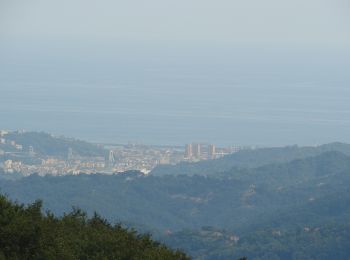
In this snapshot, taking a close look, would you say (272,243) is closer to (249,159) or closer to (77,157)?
(249,159)

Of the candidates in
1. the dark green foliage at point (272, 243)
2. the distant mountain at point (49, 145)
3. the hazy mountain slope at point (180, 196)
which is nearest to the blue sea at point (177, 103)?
the distant mountain at point (49, 145)

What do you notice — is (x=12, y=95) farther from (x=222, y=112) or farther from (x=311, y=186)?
(x=311, y=186)

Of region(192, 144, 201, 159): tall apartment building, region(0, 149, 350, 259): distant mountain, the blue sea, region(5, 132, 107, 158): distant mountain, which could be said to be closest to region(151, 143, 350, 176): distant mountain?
region(192, 144, 201, 159): tall apartment building

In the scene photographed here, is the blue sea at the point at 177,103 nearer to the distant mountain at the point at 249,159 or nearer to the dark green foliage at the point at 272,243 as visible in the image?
the distant mountain at the point at 249,159

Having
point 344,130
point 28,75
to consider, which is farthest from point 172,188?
point 28,75

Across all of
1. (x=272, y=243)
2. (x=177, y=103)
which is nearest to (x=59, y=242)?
(x=272, y=243)

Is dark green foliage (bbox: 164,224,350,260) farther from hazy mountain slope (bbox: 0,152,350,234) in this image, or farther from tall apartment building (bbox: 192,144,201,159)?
tall apartment building (bbox: 192,144,201,159)
